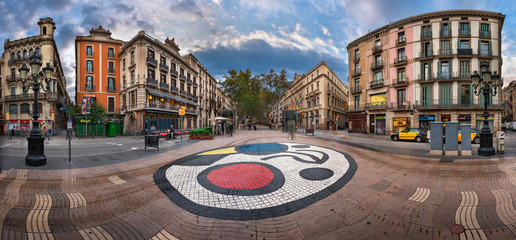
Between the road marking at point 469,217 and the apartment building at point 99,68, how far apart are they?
3823 centimetres

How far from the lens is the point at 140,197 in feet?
13.2

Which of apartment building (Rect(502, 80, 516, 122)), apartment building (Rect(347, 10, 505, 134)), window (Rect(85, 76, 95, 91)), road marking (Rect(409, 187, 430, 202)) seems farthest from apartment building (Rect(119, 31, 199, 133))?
apartment building (Rect(502, 80, 516, 122))

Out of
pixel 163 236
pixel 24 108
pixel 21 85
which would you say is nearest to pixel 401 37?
pixel 163 236

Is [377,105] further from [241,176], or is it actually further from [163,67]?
[163,67]

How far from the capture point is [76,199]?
3914 mm

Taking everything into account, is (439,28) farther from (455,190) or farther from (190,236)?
(190,236)

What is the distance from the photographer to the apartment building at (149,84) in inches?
1030

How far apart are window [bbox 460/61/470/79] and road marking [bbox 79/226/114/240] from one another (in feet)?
123

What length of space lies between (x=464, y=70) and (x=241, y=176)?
35.4 m

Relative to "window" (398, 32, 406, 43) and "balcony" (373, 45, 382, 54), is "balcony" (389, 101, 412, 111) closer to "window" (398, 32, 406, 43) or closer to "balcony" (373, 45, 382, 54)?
"balcony" (373, 45, 382, 54)

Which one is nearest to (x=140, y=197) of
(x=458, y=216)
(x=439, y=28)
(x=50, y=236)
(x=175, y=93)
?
(x=50, y=236)

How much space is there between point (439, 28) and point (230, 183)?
36.2 meters

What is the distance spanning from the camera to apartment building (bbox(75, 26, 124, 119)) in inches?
1182

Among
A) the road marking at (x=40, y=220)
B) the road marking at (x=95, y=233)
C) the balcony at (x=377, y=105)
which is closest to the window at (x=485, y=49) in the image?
the balcony at (x=377, y=105)
